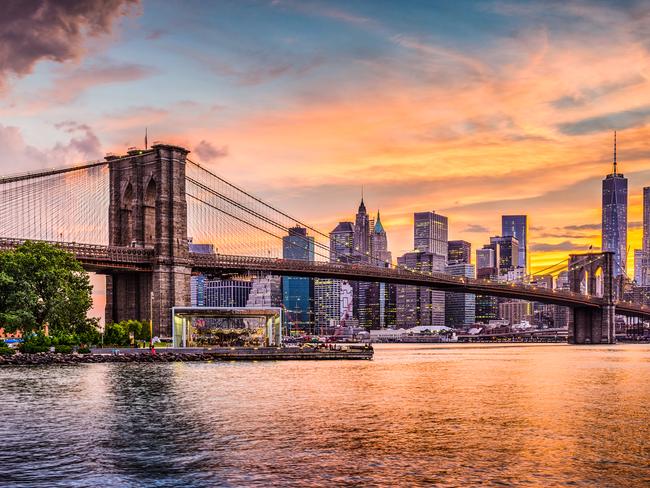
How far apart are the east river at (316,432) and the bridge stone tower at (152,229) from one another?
34469mm

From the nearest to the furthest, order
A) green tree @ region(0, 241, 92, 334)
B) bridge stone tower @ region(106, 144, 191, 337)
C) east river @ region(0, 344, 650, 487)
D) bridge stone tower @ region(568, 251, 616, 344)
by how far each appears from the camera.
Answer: east river @ region(0, 344, 650, 487)
green tree @ region(0, 241, 92, 334)
bridge stone tower @ region(106, 144, 191, 337)
bridge stone tower @ region(568, 251, 616, 344)

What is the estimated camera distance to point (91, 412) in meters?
38.5

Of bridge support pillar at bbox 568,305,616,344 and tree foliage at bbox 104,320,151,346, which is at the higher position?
tree foliage at bbox 104,320,151,346

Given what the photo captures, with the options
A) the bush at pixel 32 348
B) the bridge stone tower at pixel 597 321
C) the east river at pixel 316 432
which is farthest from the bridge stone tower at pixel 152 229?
the bridge stone tower at pixel 597 321

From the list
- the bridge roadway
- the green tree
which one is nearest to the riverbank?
the green tree

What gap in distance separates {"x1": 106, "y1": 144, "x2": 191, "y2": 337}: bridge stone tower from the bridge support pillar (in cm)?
11228

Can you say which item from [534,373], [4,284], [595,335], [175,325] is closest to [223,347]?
[175,325]

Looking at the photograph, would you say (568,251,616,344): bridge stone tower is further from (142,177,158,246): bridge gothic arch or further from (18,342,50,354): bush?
(18,342,50,354): bush

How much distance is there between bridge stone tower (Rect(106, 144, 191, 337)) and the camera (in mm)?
93125

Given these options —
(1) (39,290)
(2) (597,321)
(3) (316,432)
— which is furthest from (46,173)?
(2) (597,321)

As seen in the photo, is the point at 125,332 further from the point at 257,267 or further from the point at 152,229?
the point at 257,267

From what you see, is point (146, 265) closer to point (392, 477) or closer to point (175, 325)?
point (175, 325)

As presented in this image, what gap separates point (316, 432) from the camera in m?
33.3

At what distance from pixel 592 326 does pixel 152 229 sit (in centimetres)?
11912
